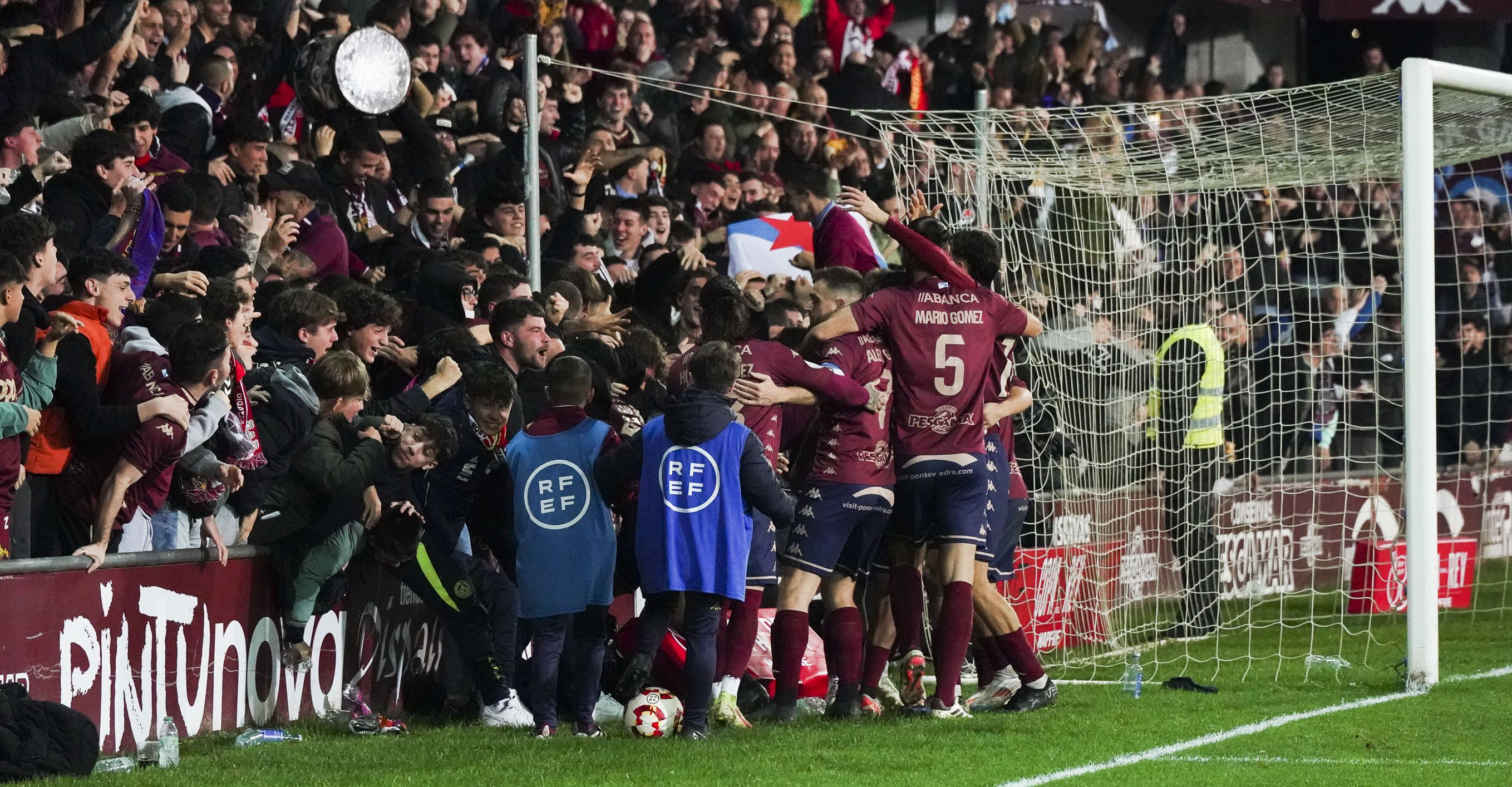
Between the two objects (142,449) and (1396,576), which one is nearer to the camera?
(142,449)

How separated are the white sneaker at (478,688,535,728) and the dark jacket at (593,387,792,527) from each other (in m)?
1.05

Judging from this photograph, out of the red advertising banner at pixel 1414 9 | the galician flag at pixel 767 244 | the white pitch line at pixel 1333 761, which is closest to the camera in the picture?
the white pitch line at pixel 1333 761

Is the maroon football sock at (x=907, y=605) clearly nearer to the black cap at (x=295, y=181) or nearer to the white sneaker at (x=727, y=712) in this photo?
the white sneaker at (x=727, y=712)

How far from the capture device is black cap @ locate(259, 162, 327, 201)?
10.0m

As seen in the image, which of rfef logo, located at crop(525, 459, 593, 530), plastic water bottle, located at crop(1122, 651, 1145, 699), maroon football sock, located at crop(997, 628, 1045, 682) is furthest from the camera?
plastic water bottle, located at crop(1122, 651, 1145, 699)

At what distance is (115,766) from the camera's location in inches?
262

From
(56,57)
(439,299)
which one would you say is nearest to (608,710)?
(439,299)

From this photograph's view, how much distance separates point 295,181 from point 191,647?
349 cm

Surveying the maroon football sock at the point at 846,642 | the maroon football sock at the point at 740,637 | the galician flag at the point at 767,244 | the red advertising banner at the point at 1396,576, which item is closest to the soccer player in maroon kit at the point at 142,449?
the maroon football sock at the point at 740,637

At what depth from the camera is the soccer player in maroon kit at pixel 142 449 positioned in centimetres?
708

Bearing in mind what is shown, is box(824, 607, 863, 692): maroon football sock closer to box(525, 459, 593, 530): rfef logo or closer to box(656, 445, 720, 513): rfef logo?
box(656, 445, 720, 513): rfef logo

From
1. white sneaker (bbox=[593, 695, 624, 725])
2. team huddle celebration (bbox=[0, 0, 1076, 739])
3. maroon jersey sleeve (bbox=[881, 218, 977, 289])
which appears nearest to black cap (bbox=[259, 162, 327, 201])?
team huddle celebration (bbox=[0, 0, 1076, 739])

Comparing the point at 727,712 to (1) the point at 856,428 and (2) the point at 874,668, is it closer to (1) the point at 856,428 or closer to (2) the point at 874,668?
(2) the point at 874,668

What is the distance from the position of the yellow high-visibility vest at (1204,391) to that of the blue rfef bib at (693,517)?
426cm
